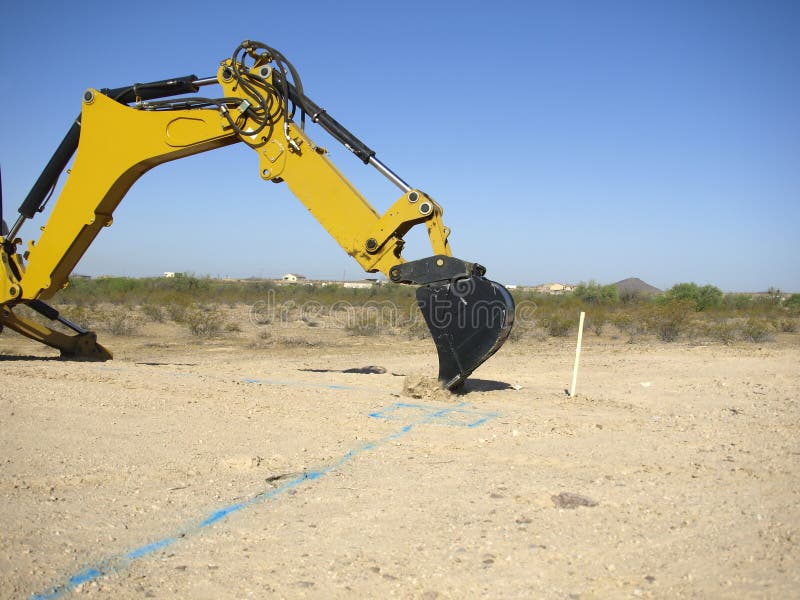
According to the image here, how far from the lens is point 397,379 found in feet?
35.6

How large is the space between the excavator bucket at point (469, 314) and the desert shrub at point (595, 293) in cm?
3032

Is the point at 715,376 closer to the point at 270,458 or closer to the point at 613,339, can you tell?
the point at 270,458

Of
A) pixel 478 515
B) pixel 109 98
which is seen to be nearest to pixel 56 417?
pixel 478 515

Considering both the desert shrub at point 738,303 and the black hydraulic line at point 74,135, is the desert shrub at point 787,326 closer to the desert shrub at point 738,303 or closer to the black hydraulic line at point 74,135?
the desert shrub at point 738,303

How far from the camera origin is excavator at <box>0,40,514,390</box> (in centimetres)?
848

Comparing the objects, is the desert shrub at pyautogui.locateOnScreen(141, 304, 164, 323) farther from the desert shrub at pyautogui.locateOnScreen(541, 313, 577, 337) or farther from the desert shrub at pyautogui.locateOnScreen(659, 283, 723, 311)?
the desert shrub at pyautogui.locateOnScreen(659, 283, 723, 311)

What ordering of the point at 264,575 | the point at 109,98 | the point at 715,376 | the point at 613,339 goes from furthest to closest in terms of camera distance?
1. the point at 613,339
2. the point at 715,376
3. the point at 109,98
4. the point at 264,575

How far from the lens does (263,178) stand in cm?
953

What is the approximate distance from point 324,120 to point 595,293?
33.8m

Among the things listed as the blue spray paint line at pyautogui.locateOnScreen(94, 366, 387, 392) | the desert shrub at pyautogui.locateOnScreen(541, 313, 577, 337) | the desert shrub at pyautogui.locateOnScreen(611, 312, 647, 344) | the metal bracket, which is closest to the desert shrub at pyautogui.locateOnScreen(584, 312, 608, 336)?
the desert shrub at pyautogui.locateOnScreen(611, 312, 647, 344)

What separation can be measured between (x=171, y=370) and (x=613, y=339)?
52.2ft

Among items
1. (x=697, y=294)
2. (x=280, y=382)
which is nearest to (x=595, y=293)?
(x=697, y=294)

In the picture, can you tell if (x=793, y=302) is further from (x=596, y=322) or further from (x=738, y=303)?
(x=596, y=322)

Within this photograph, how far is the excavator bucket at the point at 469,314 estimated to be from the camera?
27.5 ft
